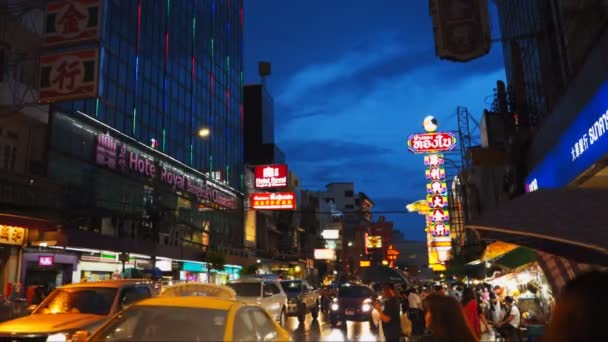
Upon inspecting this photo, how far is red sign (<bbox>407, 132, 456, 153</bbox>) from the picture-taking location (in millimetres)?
48500

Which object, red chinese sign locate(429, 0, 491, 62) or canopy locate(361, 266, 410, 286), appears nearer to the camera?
red chinese sign locate(429, 0, 491, 62)

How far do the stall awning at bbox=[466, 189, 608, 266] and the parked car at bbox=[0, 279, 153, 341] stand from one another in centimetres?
709

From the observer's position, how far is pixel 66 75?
1639cm

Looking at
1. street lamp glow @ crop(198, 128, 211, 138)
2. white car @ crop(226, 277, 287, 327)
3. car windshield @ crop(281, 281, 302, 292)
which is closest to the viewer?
white car @ crop(226, 277, 287, 327)

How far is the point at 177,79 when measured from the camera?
4219cm

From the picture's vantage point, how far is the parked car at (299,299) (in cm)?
2464

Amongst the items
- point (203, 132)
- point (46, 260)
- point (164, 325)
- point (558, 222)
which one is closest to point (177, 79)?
point (203, 132)

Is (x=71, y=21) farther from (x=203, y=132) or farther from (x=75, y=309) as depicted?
(x=203, y=132)

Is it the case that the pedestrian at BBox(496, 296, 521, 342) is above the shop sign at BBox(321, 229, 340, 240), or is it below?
below

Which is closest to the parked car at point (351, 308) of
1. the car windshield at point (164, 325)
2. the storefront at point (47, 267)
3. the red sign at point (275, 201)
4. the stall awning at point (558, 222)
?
the storefront at point (47, 267)

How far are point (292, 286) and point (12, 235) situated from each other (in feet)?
42.6

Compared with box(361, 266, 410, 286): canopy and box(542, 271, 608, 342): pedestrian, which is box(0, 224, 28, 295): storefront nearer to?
box(361, 266, 410, 286): canopy

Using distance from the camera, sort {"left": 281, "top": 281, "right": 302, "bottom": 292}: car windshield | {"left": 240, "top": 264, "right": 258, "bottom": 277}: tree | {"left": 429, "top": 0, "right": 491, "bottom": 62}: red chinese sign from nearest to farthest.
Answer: {"left": 429, "top": 0, "right": 491, "bottom": 62}: red chinese sign
{"left": 281, "top": 281, "right": 302, "bottom": 292}: car windshield
{"left": 240, "top": 264, "right": 258, "bottom": 277}: tree

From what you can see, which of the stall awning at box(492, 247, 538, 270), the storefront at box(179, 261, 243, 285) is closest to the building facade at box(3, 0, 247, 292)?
the storefront at box(179, 261, 243, 285)
